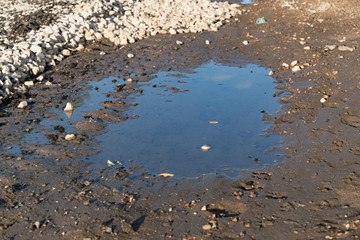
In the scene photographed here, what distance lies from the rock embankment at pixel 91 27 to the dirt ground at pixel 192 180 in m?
0.49

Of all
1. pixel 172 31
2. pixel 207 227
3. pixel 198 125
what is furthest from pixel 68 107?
pixel 172 31

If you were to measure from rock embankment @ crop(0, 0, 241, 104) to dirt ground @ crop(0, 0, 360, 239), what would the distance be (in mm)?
494

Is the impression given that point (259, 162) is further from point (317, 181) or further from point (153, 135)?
point (153, 135)

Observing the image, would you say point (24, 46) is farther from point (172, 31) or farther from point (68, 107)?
point (172, 31)

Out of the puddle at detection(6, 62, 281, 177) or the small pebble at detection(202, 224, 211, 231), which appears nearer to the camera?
the small pebble at detection(202, 224, 211, 231)

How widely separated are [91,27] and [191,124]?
5325 millimetres

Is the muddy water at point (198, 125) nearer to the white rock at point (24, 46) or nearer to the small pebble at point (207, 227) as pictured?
the small pebble at point (207, 227)

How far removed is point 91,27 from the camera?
1067cm

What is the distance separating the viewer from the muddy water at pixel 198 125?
19.2 feet

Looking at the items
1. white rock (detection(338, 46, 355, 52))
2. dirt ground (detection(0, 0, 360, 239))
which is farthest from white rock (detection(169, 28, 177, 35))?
white rock (detection(338, 46, 355, 52))

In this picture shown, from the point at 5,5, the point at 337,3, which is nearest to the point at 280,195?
the point at 337,3

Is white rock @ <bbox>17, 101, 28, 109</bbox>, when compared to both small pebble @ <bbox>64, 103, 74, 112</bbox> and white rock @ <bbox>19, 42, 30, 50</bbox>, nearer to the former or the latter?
small pebble @ <bbox>64, 103, 74, 112</bbox>

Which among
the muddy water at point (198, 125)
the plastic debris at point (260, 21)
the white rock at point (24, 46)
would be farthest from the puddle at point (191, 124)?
the plastic debris at point (260, 21)

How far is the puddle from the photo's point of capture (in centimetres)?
586
